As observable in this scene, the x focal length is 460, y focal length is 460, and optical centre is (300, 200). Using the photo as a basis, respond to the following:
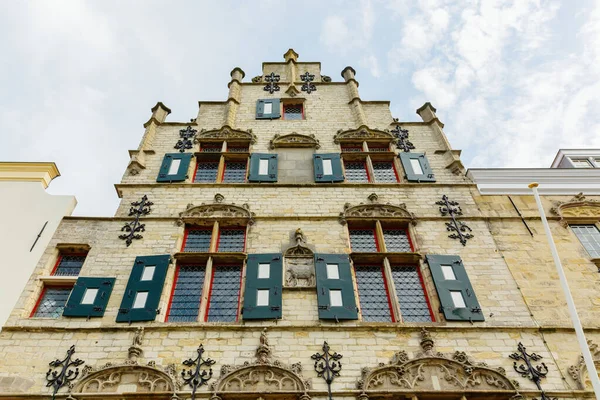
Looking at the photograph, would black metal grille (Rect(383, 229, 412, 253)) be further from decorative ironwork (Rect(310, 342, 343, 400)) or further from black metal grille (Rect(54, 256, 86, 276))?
black metal grille (Rect(54, 256, 86, 276))

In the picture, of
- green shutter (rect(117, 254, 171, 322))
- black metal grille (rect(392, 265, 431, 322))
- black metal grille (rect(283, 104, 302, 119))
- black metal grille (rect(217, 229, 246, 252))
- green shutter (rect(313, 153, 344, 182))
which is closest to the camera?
green shutter (rect(117, 254, 171, 322))

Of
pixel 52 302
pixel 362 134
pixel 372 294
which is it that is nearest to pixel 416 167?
pixel 362 134

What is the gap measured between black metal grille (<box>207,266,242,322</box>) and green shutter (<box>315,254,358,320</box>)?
5.25 feet

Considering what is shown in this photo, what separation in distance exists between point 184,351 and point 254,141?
22.2 ft

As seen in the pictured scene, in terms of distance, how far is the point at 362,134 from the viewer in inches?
516

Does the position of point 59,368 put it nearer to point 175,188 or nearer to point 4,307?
point 4,307

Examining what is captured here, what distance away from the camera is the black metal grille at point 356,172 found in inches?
470

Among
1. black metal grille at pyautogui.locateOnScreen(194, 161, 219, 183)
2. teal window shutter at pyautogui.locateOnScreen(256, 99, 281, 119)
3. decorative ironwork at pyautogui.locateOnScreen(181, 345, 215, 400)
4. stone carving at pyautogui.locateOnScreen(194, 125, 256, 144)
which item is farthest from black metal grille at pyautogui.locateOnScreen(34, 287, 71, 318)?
teal window shutter at pyautogui.locateOnScreen(256, 99, 281, 119)

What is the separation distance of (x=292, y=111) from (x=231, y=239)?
6162 millimetres

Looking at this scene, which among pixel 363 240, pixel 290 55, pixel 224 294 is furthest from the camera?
pixel 290 55

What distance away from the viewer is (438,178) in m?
11.7

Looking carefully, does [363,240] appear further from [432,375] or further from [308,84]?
[308,84]

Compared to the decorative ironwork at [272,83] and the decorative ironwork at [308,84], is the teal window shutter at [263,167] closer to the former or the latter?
the decorative ironwork at [272,83]

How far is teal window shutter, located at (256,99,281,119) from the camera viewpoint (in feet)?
46.0
